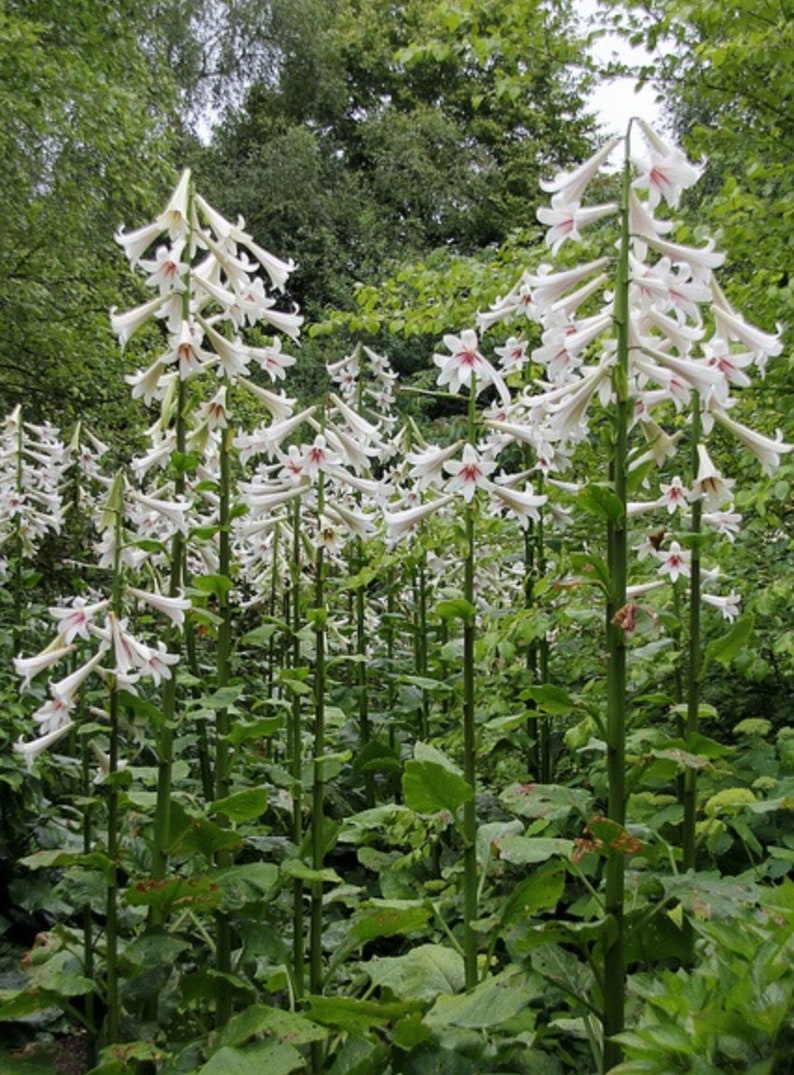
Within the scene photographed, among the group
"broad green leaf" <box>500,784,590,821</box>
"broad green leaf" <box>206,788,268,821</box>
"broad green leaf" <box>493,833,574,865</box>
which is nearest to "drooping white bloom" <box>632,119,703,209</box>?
"broad green leaf" <box>500,784,590,821</box>

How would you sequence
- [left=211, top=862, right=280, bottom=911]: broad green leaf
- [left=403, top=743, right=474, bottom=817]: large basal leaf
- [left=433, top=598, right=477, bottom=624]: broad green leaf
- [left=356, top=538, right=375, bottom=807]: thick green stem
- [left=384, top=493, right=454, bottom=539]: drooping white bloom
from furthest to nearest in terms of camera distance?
[left=356, top=538, right=375, bottom=807]: thick green stem
[left=384, top=493, right=454, bottom=539]: drooping white bloom
[left=211, top=862, right=280, bottom=911]: broad green leaf
[left=433, top=598, right=477, bottom=624]: broad green leaf
[left=403, top=743, right=474, bottom=817]: large basal leaf

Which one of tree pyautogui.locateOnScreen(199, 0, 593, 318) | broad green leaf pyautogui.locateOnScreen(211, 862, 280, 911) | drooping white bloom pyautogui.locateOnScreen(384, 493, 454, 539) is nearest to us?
broad green leaf pyautogui.locateOnScreen(211, 862, 280, 911)

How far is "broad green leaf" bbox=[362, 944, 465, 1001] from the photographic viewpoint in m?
2.28

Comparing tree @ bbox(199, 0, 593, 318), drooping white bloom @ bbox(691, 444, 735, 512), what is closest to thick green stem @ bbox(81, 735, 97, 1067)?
drooping white bloom @ bbox(691, 444, 735, 512)

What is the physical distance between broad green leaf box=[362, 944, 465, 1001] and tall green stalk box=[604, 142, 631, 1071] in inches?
19.4

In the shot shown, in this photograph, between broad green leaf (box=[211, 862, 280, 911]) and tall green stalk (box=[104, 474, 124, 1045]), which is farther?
tall green stalk (box=[104, 474, 124, 1045])

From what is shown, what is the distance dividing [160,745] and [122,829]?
599mm

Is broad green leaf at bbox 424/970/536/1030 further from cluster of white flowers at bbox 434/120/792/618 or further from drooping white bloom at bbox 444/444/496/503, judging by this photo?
drooping white bloom at bbox 444/444/496/503

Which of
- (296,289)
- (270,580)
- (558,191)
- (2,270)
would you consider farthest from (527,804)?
(296,289)

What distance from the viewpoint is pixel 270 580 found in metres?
4.34

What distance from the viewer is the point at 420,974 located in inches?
91.9

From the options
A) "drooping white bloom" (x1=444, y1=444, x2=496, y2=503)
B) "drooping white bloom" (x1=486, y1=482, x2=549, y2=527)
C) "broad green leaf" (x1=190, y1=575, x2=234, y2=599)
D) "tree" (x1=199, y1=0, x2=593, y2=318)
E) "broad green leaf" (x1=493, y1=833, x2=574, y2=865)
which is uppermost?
"tree" (x1=199, y1=0, x2=593, y2=318)

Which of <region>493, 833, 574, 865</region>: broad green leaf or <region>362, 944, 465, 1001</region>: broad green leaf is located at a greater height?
<region>493, 833, 574, 865</region>: broad green leaf

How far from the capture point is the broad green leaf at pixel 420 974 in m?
2.28
